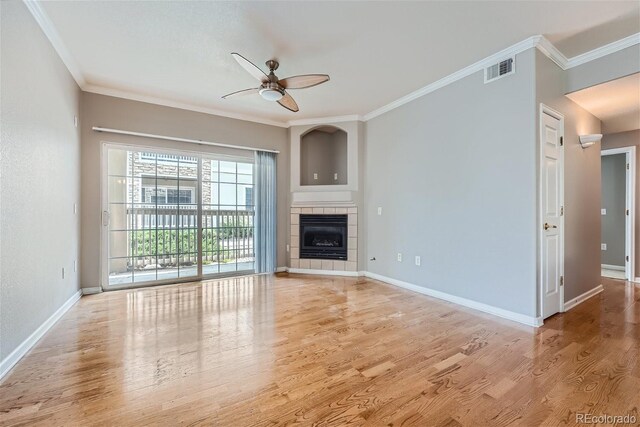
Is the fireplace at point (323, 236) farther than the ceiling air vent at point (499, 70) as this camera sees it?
Yes

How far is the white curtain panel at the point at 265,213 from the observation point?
498 centimetres

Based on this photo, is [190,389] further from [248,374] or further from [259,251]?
[259,251]

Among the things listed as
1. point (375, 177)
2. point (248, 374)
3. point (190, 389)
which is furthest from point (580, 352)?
point (375, 177)

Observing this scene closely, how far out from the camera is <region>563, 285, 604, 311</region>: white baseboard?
3.23 m

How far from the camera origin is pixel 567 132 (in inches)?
127

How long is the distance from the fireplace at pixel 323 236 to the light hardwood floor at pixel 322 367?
172cm

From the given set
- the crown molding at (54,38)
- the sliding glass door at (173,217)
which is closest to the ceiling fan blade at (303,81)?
the crown molding at (54,38)

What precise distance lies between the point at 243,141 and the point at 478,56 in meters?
3.53

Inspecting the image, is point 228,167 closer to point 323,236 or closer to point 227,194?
point 227,194

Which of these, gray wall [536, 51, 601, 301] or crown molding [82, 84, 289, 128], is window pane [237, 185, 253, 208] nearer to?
crown molding [82, 84, 289, 128]

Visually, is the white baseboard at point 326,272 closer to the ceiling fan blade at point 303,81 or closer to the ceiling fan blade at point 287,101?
the ceiling fan blade at point 287,101

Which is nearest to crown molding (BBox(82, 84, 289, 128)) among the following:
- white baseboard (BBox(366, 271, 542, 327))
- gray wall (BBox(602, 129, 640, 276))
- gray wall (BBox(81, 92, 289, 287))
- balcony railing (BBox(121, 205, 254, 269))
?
gray wall (BBox(81, 92, 289, 287))

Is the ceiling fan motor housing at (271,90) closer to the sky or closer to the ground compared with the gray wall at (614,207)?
closer to the sky

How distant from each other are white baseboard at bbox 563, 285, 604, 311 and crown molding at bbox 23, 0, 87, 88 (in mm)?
5748
